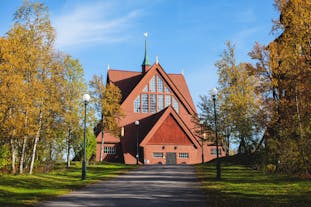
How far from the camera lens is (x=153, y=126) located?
39875mm

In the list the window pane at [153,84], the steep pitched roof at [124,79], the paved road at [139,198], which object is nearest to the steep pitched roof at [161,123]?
the window pane at [153,84]

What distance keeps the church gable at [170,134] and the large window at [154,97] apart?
Result: 265 inches

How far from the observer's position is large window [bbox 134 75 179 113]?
46938 mm

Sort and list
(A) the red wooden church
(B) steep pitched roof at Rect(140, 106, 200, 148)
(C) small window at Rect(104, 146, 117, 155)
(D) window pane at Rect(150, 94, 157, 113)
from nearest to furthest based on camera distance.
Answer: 1. (B) steep pitched roof at Rect(140, 106, 200, 148)
2. (A) the red wooden church
3. (C) small window at Rect(104, 146, 117, 155)
4. (D) window pane at Rect(150, 94, 157, 113)

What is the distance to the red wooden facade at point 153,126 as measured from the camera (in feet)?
Answer: 132

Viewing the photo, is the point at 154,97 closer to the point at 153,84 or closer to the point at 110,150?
the point at 153,84

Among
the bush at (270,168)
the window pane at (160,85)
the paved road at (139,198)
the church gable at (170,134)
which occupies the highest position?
the window pane at (160,85)

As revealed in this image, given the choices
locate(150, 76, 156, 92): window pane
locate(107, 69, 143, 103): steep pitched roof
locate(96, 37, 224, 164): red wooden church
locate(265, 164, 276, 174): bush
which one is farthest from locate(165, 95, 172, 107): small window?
locate(265, 164, 276, 174): bush

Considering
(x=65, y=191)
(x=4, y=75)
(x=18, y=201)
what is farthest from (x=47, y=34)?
(x=18, y=201)

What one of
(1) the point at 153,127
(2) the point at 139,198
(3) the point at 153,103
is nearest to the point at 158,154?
(1) the point at 153,127

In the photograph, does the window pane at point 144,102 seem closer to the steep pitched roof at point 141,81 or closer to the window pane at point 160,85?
the steep pitched roof at point 141,81

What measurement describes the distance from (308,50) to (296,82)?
1752 mm

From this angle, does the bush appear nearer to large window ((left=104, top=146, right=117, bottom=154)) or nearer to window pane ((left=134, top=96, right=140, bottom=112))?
large window ((left=104, top=146, right=117, bottom=154))

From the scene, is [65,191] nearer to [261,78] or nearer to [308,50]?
[308,50]
